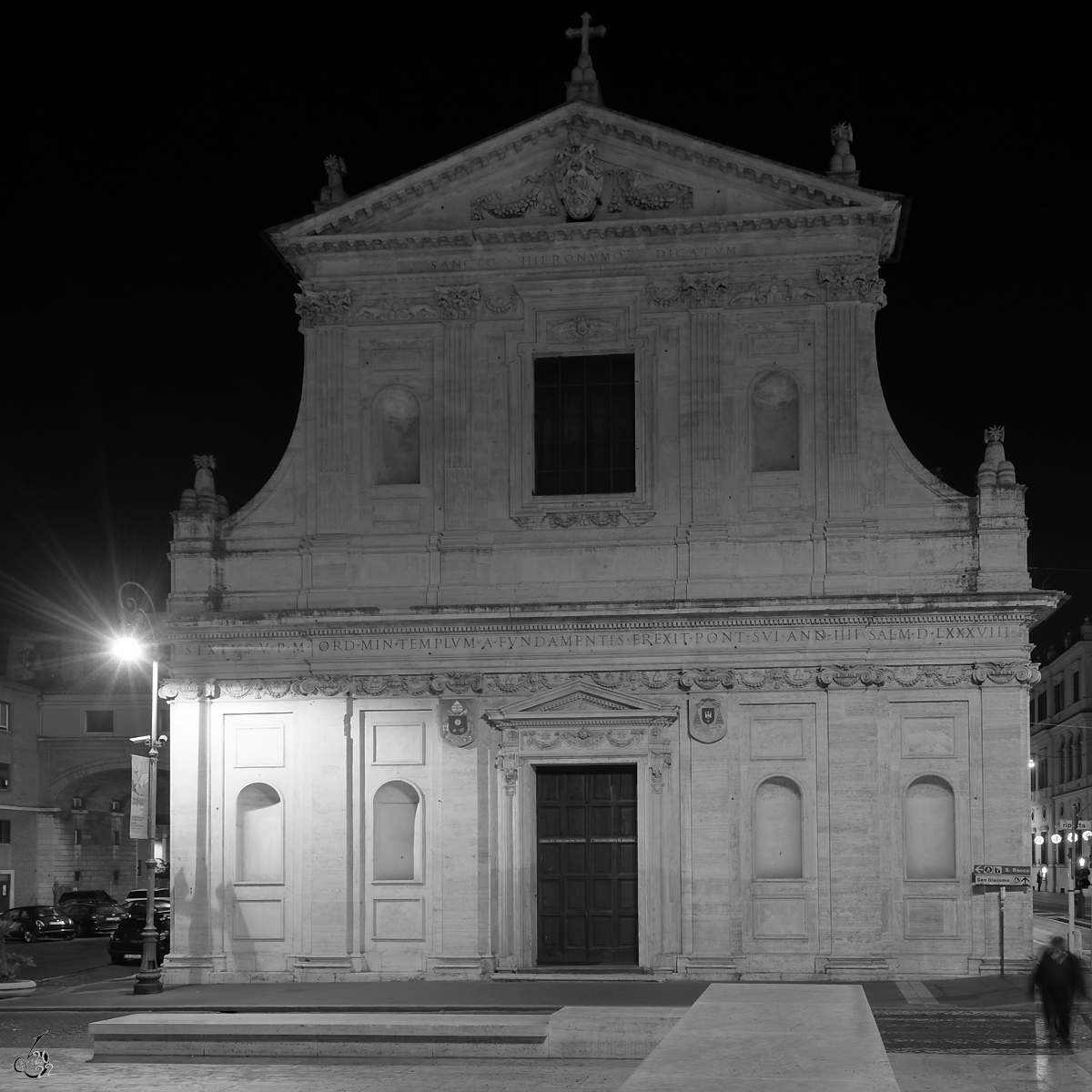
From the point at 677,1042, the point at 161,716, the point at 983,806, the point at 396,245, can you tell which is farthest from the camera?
the point at 161,716

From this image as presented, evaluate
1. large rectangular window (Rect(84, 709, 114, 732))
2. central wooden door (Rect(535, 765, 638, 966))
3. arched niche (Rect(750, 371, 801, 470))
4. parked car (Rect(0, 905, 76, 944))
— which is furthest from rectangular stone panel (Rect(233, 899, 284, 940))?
large rectangular window (Rect(84, 709, 114, 732))

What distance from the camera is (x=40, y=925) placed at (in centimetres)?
5366

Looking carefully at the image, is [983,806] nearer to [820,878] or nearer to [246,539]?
[820,878]

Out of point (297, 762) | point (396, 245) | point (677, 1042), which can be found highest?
point (396, 245)

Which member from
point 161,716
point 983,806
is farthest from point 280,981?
point 161,716

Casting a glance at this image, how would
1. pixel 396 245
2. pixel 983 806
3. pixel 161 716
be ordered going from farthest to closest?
pixel 161 716 < pixel 396 245 < pixel 983 806

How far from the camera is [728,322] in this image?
106 ft

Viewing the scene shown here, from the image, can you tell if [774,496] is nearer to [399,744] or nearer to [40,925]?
[399,744]

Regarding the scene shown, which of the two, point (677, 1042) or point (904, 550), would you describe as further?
point (904, 550)

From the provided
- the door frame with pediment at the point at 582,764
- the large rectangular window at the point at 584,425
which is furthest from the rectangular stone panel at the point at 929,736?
the large rectangular window at the point at 584,425

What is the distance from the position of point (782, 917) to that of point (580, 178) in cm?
1406

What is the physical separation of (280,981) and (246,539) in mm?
8273

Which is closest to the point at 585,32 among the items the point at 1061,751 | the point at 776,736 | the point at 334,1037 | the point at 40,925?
the point at 776,736

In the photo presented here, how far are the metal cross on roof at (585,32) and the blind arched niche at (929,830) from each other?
15.7m
